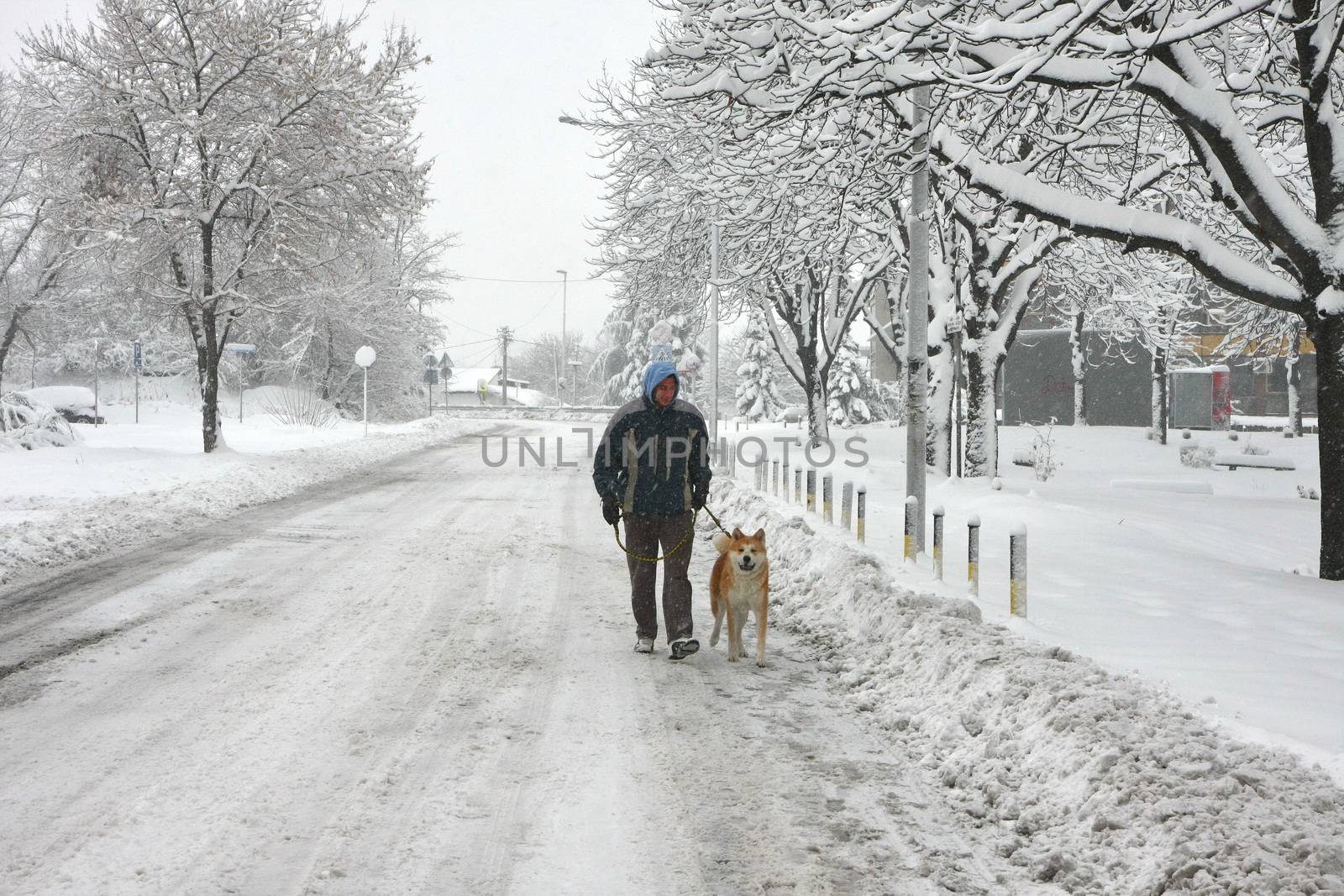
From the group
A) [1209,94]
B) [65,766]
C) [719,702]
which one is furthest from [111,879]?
[1209,94]

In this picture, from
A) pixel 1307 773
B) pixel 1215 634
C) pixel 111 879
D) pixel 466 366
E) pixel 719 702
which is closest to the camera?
pixel 111 879

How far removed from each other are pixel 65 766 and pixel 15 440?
63.8ft

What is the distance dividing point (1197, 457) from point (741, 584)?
24.4 m

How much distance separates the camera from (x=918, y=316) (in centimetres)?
1036

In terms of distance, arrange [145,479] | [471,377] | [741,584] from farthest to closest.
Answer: [471,377], [145,479], [741,584]

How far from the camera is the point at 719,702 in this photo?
5648 mm

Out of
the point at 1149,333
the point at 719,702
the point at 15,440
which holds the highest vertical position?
the point at 1149,333

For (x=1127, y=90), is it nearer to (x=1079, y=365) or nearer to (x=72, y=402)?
(x=1079, y=365)

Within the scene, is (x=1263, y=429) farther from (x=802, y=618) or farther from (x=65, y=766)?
(x=65, y=766)

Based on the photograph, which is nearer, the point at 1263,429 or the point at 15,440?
the point at 15,440

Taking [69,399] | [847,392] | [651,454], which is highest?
[847,392]

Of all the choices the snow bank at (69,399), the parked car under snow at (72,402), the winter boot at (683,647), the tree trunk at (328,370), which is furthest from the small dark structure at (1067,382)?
the winter boot at (683,647)

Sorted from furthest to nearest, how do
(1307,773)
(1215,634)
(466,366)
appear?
(466,366)
(1215,634)
(1307,773)

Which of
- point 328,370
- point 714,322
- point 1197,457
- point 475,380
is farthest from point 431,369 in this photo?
point 475,380
